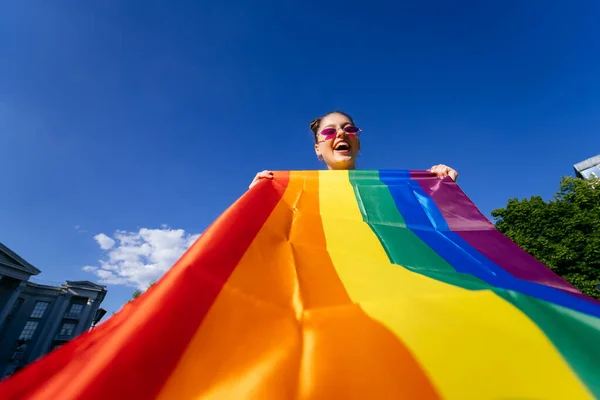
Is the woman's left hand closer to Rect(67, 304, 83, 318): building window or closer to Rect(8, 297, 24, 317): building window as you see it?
Rect(8, 297, 24, 317): building window

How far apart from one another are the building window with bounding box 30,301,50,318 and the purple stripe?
40325 mm

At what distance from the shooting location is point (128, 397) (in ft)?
1.68

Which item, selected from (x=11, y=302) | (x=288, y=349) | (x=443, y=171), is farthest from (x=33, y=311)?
(x=443, y=171)

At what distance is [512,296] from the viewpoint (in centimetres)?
95

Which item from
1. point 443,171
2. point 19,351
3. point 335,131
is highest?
point 335,131

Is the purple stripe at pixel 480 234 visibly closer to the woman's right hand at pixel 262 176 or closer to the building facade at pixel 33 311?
the woman's right hand at pixel 262 176

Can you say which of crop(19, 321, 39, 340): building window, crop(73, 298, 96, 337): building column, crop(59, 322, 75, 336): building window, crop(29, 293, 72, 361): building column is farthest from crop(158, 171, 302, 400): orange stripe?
crop(59, 322, 75, 336): building window

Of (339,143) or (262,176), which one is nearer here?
(262,176)

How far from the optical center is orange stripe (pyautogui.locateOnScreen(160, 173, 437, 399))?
0.58 m

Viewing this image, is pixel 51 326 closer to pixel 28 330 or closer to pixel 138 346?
pixel 28 330

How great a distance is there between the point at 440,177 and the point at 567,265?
44.0 ft

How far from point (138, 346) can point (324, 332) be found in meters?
0.46

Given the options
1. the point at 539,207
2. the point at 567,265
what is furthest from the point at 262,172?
the point at 539,207

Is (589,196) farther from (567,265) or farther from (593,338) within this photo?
(593,338)
